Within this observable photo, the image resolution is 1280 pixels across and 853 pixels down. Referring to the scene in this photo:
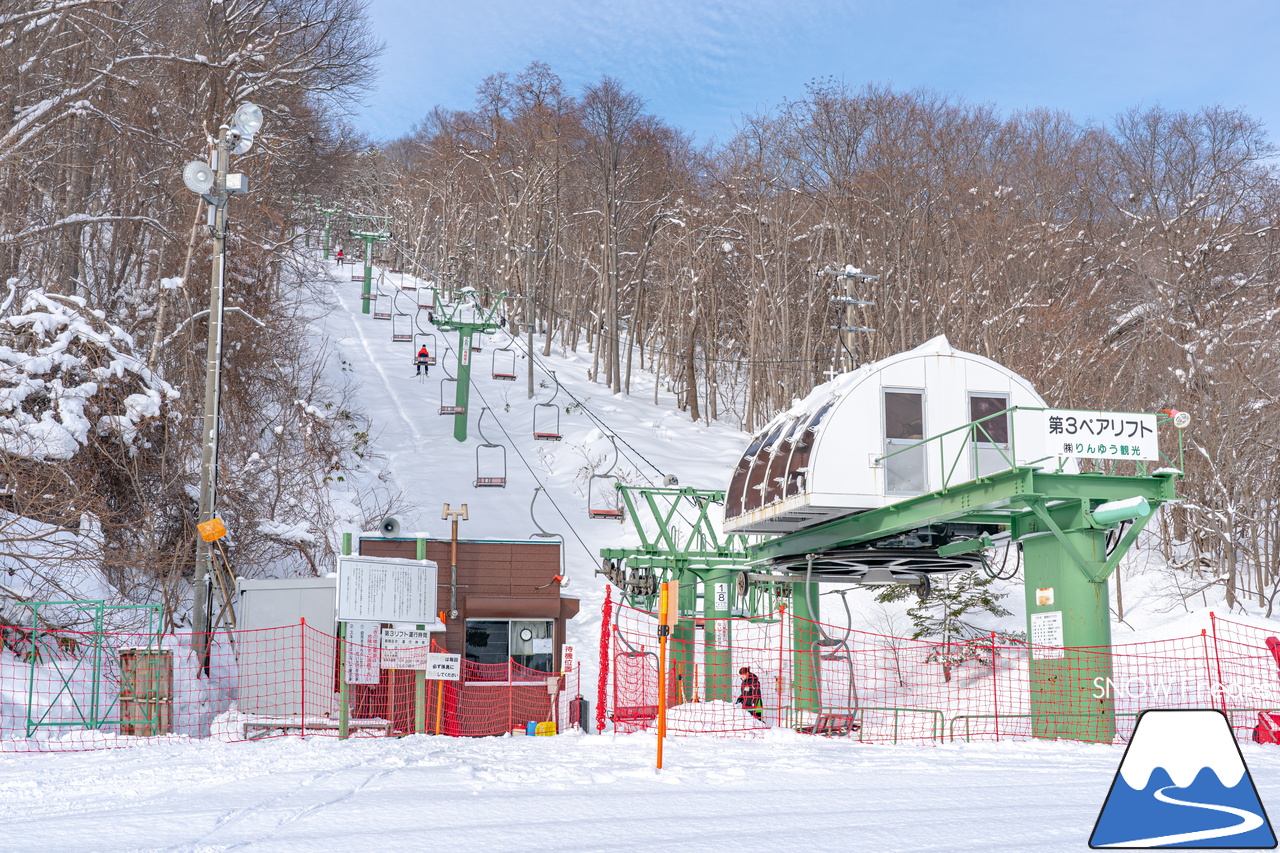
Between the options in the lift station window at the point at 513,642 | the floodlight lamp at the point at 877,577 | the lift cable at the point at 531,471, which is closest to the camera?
the lift station window at the point at 513,642

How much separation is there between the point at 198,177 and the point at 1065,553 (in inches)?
511

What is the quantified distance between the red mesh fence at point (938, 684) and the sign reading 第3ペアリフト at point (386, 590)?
2.95 metres

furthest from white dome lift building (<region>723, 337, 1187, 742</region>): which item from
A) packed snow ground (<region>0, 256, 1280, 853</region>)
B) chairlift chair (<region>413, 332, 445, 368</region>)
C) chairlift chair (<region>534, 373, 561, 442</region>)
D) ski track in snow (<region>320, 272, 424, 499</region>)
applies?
chairlift chair (<region>413, 332, 445, 368</region>)

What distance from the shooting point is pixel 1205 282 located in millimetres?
34625

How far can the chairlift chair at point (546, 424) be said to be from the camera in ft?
116

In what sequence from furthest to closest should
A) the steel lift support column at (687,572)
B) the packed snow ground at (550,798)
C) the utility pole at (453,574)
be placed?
the steel lift support column at (687,572), the utility pole at (453,574), the packed snow ground at (550,798)

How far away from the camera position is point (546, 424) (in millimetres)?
38625

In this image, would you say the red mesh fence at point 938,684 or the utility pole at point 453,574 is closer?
the red mesh fence at point 938,684

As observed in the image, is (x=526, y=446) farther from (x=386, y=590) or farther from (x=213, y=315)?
(x=213, y=315)

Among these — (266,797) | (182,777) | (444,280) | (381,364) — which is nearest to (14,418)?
(182,777)

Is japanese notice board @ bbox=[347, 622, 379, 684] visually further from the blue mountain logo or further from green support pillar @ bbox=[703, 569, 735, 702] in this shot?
the blue mountain logo

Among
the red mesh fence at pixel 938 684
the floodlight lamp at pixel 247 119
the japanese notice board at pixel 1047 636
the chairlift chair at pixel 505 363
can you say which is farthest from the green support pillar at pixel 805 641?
the chairlift chair at pixel 505 363

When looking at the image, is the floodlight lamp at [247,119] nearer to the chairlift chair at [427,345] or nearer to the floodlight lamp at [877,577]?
the floodlight lamp at [877,577]

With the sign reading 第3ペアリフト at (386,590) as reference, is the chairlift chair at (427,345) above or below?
above
